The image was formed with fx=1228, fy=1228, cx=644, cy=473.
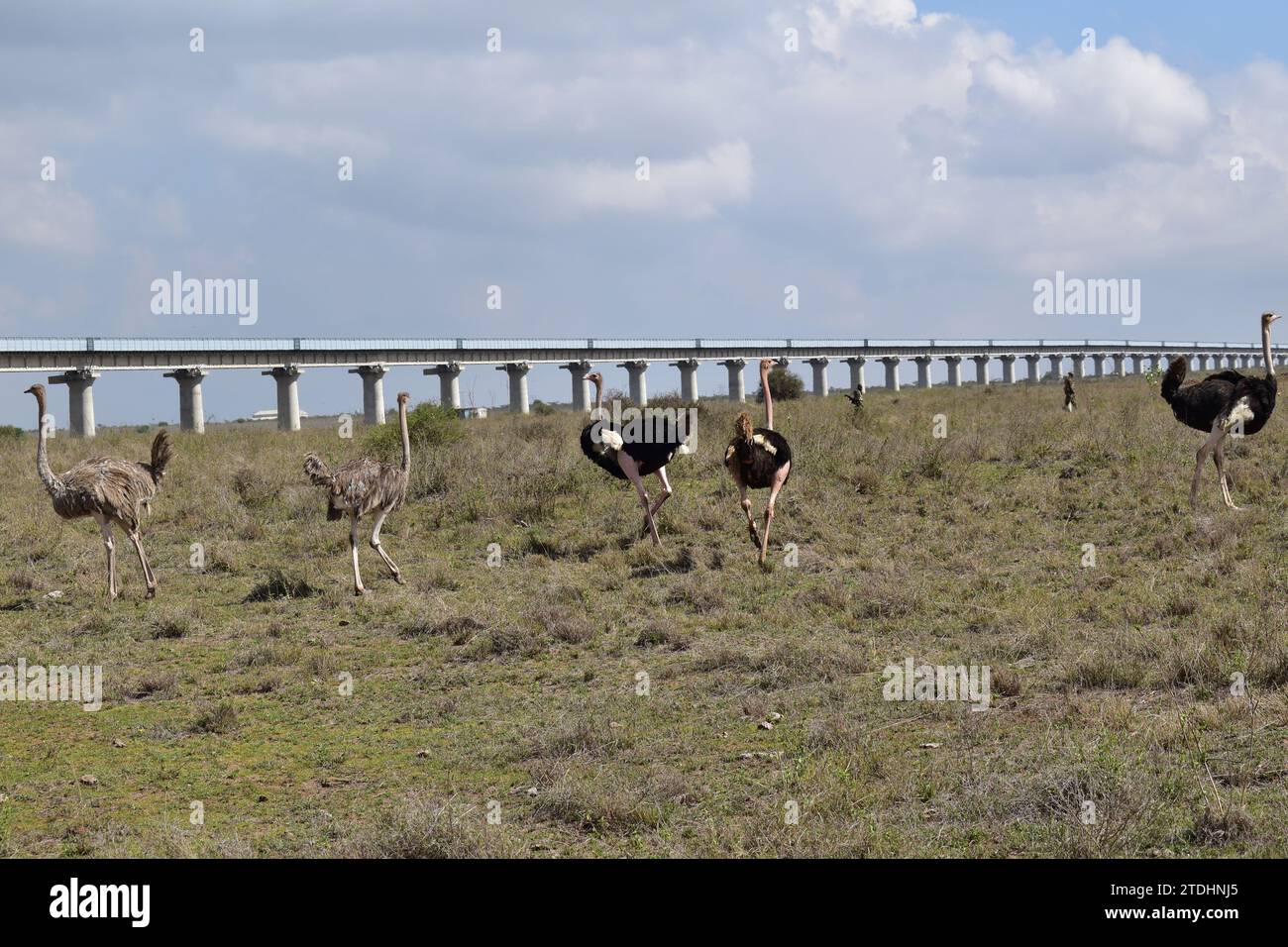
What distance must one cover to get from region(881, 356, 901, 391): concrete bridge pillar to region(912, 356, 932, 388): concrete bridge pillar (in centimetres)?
281

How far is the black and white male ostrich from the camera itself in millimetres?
16000

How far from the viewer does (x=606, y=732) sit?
8.90 m

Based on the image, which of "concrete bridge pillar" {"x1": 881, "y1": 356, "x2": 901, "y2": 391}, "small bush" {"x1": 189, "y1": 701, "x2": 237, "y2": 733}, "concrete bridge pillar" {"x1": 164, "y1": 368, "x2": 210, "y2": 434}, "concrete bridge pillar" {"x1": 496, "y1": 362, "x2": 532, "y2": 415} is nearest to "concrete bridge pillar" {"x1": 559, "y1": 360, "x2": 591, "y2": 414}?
"concrete bridge pillar" {"x1": 496, "y1": 362, "x2": 532, "y2": 415}

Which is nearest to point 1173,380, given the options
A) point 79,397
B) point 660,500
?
point 660,500

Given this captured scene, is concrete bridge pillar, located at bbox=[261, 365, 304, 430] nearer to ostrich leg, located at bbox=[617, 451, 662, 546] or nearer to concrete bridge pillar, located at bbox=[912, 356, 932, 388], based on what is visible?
ostrich leg, located at bbox=[617, 451, 662, 546]

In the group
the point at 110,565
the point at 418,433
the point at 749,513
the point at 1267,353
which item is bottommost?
the point at 110,565

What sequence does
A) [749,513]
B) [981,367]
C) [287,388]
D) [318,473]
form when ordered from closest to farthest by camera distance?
A: 1. [318,473]
2. [749,513]
3. [287,388]
4. [981,367]

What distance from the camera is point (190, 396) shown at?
66.2 metres

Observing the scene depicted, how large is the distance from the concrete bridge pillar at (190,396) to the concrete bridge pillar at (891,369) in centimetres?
7044

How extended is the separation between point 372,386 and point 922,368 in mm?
64354

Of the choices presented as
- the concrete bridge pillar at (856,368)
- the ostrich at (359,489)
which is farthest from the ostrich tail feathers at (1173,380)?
the concrete bridge pillar at (856,368)

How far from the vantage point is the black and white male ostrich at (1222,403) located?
1600 centimetres

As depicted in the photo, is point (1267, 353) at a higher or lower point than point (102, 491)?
higher

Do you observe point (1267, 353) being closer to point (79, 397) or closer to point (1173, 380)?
point (1173, 380)
